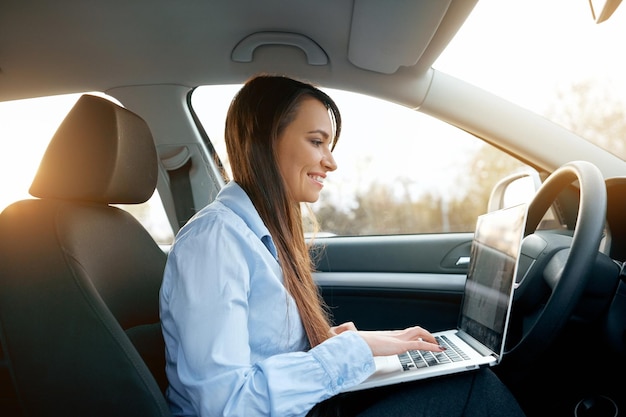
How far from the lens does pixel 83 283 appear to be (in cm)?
104

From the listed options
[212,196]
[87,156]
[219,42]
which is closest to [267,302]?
[87,156]

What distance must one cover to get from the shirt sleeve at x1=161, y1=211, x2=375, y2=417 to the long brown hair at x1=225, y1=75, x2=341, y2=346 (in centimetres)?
16

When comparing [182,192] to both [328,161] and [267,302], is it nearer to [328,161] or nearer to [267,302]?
[328,161]

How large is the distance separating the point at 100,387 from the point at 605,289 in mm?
1150

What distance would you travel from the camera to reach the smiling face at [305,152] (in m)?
1.25

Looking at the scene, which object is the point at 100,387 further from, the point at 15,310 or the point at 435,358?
the point at 435,358

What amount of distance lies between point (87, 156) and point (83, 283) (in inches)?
12.9

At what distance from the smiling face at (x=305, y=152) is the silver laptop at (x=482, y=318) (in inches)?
17.5

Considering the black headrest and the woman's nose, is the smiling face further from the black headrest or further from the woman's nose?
the black headrest

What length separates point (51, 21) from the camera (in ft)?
5.31

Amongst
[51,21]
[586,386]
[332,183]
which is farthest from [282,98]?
[332,183]

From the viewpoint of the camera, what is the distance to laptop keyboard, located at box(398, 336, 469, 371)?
3.68 ft

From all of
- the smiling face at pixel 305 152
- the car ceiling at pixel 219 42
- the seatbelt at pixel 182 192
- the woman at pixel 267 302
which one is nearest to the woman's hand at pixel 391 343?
the woman at pixel 267 302

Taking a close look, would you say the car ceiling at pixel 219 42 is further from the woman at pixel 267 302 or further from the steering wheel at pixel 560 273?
the steering wheel at pixel 560 273
